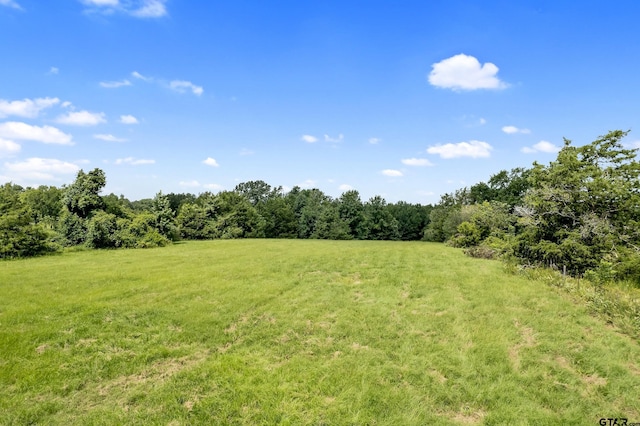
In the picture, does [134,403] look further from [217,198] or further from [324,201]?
[324,201]

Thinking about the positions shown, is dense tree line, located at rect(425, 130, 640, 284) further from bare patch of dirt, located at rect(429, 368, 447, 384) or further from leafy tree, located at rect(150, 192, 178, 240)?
leafy tree, located at rect(150, 192, 178, 240)

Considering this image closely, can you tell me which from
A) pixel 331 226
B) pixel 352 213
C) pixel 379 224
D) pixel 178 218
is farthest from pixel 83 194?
pixel 379 224

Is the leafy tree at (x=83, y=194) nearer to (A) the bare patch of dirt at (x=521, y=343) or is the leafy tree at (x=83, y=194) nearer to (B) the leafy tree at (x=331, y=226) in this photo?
(A) the bare patch of dirt at (x=521, y=343)

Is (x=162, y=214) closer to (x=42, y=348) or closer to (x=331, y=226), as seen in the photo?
(x=42, y=348)

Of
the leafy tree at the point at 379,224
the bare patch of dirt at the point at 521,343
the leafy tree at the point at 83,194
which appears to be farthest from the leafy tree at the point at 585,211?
the leafy tree at the point at 379,224

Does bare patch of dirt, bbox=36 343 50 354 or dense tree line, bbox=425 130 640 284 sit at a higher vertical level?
dense tree line, bbox=425 130 640 284

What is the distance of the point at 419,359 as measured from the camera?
22.2 feet

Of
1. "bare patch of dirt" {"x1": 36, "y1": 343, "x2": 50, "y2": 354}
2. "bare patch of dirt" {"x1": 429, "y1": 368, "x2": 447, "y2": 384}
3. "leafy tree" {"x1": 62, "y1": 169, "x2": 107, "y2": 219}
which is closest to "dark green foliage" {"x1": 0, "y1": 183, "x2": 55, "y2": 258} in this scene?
"leafy tree" {"x1": 62, "y1": 169, "x2": 107, "y2": 219}

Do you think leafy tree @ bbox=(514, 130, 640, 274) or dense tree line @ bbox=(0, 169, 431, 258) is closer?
leafy tree @ bbox=(514, 130, 640, 274)

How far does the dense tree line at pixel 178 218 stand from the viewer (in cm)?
2055

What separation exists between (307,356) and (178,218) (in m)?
36.4

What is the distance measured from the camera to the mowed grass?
523cm

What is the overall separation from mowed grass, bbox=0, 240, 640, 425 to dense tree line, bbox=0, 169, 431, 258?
12149 mm

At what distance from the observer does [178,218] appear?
3916 centimetres
